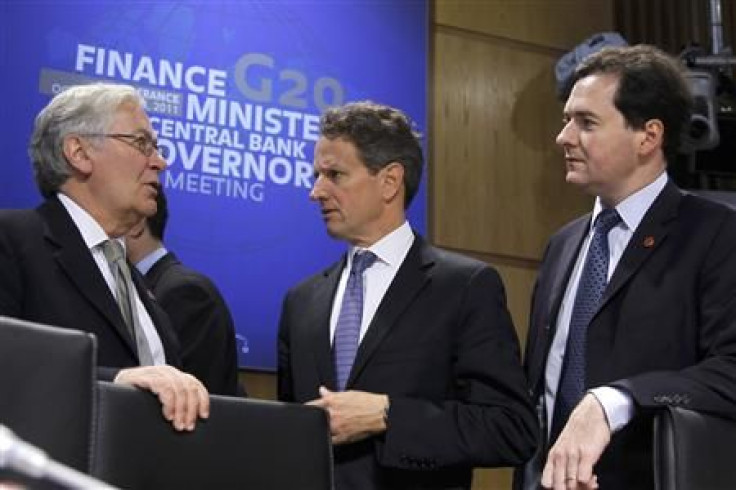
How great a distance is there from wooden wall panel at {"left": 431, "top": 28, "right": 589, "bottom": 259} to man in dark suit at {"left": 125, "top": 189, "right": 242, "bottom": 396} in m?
1.54

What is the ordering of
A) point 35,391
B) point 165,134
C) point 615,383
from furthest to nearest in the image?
point 165,134, point 615,383, point 35,391

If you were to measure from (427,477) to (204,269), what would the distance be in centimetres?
167

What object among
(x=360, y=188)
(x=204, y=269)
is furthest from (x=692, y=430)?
(x=204, y=269)

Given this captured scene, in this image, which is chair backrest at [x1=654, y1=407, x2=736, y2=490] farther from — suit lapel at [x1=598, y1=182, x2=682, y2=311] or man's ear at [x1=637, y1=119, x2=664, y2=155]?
man's ear at [x1=637, y1=119, x2=664, y2=155]

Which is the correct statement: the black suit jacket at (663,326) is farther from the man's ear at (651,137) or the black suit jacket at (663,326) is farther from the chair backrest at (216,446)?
the chair backrest at (216,446)

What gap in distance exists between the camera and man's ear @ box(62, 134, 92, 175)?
2570mm

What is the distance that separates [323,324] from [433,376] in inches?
10.4

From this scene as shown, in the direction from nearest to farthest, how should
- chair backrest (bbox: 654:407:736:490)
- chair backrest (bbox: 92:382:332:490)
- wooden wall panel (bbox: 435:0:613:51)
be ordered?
1. chair backrest (bbox: 92:382:332:490)
2. chair backrest (bbox: 654:407:736:490)
3. wooden wall panel (bbox: 435:0:613:51)

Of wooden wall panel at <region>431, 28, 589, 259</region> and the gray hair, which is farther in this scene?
wooden wall panel at <region>431, 28, 589, 259</region>

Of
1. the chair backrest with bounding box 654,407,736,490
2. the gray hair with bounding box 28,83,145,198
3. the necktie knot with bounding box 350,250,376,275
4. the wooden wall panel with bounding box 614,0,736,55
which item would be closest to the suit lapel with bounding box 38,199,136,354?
the gray hair with bounding box 28,83,145,198

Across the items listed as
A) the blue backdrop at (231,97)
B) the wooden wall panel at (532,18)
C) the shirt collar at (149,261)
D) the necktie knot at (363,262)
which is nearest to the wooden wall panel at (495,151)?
the wooden wall panel at (532,18)

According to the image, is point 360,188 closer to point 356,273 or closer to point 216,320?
point 356,273

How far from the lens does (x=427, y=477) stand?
8.18 ft

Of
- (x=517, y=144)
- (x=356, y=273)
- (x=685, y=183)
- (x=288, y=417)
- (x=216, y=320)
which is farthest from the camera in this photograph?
(x=517, y=144)
